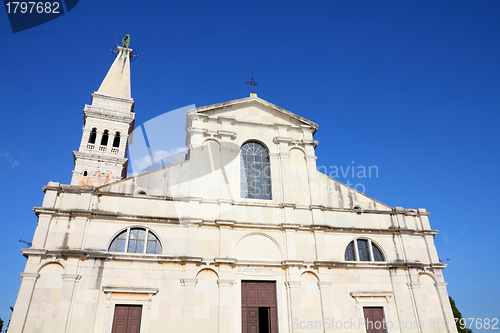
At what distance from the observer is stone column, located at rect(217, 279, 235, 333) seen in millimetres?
14812

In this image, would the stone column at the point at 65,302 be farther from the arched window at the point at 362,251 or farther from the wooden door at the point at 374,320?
the wooden door at the point at 374,320

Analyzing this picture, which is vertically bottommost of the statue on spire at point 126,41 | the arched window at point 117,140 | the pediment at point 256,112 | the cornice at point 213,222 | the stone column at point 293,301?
the stone column at point 293,301

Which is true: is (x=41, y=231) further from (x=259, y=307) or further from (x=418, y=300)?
(x=418, y=300)

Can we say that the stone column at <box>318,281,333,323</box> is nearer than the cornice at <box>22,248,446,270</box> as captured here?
No

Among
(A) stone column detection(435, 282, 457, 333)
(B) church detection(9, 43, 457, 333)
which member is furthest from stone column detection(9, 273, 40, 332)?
(A) stone column detection(435, 282, 457, 333)

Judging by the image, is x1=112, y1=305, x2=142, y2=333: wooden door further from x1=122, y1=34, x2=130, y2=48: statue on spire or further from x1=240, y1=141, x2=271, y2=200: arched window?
x1=122, y1=34, x2=130, y2=48: statue on spire

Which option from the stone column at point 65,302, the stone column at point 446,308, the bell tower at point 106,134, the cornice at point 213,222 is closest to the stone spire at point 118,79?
the bell tower at point 106,134

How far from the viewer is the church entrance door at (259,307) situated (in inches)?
610

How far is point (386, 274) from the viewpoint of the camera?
58.1ft

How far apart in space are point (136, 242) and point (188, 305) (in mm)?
3702

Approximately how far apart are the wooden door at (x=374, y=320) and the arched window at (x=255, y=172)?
744cm

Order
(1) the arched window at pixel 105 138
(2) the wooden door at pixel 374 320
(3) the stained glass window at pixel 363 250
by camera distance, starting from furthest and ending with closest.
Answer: (1) the arched window at pixel 105 138, (3) the stained glass window at pixel 363 250, (2) the wooden door at pixel 374 320

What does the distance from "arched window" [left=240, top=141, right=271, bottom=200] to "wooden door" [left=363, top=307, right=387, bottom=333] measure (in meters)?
7.44

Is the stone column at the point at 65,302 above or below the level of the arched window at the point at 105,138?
below
